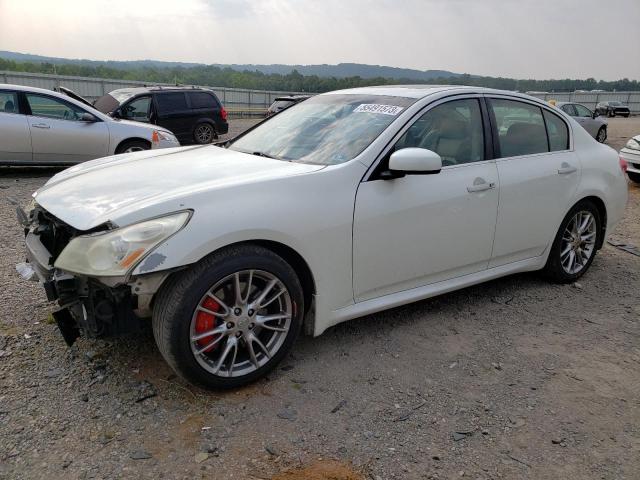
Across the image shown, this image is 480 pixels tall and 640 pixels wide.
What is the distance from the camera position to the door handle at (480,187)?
12.3 feet

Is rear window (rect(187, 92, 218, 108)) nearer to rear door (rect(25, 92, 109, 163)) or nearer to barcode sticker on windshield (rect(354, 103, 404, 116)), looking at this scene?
rear door (rect(25, 92, 109, 163))

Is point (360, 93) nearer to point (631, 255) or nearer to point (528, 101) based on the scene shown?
point (528, 101)

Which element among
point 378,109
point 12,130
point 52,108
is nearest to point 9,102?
point 12,130

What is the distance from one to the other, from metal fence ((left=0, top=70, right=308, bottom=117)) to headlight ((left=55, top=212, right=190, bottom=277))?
57.3ft

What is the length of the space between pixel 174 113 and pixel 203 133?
1.03m

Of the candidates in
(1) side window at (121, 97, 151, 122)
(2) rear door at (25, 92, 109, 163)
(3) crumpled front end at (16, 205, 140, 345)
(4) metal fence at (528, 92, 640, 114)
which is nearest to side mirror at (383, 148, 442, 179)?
(3) crumpled front end at (16, 205, 140, 345)

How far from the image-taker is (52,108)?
9.09 m

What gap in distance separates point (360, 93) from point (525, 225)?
5.43 ft

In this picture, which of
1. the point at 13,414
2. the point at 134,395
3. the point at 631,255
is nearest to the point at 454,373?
the point at 134,395

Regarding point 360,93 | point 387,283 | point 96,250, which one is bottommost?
point 387,283

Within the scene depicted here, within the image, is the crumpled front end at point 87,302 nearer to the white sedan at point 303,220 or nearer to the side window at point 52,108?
the white sedan at point 303,220

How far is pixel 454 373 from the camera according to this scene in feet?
10.7

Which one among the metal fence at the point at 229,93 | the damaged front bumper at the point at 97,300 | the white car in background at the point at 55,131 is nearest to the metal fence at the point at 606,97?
the metal fence at the point at 229,93

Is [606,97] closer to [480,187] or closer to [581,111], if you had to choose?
[581,111]
